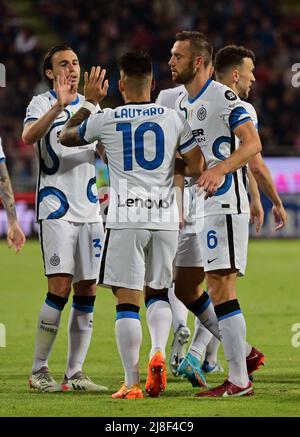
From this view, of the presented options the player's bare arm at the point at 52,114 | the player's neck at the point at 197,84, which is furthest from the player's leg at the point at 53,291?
the player's neck at the point at 197,84

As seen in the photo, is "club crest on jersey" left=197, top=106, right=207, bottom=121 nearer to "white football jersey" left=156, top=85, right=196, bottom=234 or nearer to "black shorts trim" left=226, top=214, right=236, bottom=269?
"black shorts trim" left=226, top=214, right=236, bottom=269

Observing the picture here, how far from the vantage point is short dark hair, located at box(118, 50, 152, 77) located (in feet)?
22.0

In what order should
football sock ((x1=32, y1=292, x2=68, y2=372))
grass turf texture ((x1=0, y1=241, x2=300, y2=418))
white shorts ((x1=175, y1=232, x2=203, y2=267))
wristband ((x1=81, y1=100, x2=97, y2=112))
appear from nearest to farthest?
grass turf texture ((x1=0, y1=241, x2=300, y2=418)) < wristband ((x1=81, y1=100, x2=97, y2=112)) < football sock ((x1=32, y1=292, x2=68, y2=372)) < white shorts ((x1=175, y1=232, x2=203, y2=267))

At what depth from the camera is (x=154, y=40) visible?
25.1m

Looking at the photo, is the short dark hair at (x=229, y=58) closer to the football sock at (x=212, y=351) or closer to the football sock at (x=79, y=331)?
the football sock at (x=79, y=331)

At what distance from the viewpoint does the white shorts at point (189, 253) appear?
803cm

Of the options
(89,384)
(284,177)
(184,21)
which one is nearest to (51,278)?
(89,384)

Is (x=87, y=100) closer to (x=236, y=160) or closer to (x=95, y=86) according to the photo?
(x=95, y=86)

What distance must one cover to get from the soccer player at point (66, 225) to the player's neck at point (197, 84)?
33.7 inches

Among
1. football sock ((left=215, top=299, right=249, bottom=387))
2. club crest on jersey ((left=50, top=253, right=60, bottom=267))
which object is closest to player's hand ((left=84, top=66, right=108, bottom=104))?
club crest on jersey ((left=50, top=253, right=60, bottom=267))

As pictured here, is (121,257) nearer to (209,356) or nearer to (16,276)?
(209,356)

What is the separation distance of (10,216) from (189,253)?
133cm

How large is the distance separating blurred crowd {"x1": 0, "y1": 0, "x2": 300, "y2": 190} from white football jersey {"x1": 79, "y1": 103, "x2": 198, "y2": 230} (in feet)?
51.6

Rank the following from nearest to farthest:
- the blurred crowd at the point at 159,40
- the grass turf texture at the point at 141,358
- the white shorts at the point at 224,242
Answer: the grass turf texture at the point at 141,358 < the white shorts at the point at 224,242 < the blurred crowd at the point at 159,40
